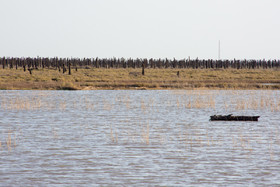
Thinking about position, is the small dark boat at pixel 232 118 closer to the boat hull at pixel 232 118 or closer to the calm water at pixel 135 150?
the boat hull at pixel 232 118

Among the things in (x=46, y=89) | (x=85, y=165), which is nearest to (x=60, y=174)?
(x=85, y=165)

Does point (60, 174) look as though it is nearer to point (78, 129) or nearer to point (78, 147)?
point (78, 147)

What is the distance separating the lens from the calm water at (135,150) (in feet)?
38.7

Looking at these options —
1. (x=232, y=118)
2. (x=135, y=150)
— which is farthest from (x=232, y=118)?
(x=135, y=150)

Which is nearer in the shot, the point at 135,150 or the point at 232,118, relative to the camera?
the point at 135,150

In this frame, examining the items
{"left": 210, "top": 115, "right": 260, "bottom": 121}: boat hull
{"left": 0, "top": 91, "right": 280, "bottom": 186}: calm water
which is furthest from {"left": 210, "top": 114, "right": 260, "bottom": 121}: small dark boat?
{"left": 0, "top": 91, "right": 280, "bottom": 186}: calm water

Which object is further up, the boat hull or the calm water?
the boat hull

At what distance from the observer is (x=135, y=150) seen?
15852 millimetres

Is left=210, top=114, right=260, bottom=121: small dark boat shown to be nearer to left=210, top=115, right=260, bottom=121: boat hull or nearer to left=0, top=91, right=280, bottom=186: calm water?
left=210, top=115, right=260, bottom=121: boat hull

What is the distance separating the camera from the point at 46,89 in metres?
53.1

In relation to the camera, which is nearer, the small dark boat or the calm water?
the calm water

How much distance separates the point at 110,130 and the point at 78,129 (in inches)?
61.8

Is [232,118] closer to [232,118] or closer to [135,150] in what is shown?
[232,118]

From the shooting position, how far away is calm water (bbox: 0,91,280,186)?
38.7 feet
